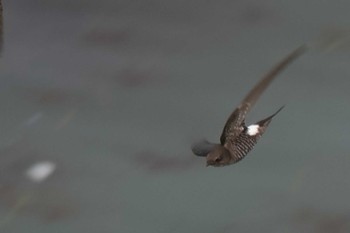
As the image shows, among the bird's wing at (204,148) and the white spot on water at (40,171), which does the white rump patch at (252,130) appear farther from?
the white spot on water at (40,171)

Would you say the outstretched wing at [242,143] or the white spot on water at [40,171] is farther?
the white spot on water at [40,171]

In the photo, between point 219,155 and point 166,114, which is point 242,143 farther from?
point 166,114

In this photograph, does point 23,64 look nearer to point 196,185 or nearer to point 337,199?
point 196,185

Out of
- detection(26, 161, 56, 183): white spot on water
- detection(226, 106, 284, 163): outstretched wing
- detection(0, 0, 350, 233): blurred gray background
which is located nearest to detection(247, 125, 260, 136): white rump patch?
detection(226, 106, 284, 163): outstretched wing

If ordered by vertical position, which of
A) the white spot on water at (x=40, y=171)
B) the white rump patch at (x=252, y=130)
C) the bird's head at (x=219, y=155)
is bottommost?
the bird's head at (x=219, y=155)

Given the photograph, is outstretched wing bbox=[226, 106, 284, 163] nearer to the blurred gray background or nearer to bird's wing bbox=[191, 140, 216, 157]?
bird's wing bbox=[191, 140, 216, 157]

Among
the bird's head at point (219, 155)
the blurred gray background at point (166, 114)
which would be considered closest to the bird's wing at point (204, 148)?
the bird's head at point (219, 155)

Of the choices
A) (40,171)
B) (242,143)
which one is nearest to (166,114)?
(40,171)
